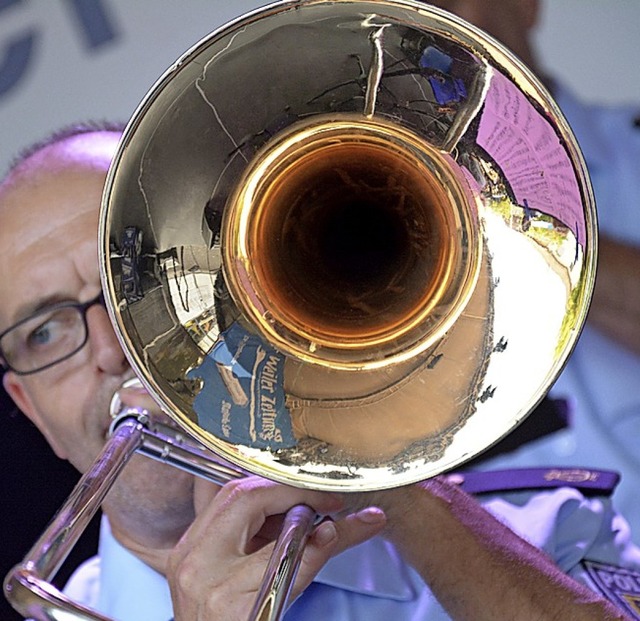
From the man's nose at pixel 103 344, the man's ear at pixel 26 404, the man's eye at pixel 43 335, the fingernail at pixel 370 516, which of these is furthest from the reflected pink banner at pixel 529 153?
the man's ear at pixel 26 404

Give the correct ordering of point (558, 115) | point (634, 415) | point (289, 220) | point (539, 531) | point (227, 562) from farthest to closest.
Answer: point (634, 415)
point (539, 531)
point (289, 220)
point (227, 562)
point (558, 115)

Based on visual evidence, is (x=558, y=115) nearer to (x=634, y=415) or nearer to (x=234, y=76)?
(x=234, y=76)

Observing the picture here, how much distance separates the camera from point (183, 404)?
1157 mm

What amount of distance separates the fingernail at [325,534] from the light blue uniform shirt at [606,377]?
54.0 inches

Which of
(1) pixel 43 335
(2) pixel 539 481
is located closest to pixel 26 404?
(1) pixel 43 335

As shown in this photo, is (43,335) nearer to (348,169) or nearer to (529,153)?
(348,169)

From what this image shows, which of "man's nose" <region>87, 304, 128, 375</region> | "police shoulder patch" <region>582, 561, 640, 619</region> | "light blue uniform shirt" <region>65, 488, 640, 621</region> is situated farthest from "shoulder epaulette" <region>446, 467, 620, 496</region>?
"man's nose" <region>87, 304, 128, 375</region>

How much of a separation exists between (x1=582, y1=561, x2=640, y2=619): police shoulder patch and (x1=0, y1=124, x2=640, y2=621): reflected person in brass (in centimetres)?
3

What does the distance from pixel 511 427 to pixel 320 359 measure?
31 centimetres

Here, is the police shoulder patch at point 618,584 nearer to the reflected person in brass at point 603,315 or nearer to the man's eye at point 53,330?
the reflected person in brass at point 603,315

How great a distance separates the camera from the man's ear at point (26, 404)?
191 centimetres

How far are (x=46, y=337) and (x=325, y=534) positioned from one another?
0.95m

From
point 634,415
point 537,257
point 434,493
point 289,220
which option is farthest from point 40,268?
point 634,415

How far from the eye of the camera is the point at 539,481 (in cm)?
186
